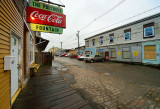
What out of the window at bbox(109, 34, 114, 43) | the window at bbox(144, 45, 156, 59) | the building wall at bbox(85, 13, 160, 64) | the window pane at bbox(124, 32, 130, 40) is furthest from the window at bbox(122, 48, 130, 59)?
the window at bbox(109, 34, 114, 43)

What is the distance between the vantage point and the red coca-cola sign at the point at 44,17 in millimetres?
3250

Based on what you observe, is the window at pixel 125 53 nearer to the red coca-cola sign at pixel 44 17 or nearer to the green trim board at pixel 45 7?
the red coca-cola sign at pixel 44 17

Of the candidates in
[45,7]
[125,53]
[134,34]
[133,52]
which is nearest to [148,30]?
[134,34]

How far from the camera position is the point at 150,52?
34.4ft

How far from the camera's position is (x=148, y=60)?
10664mm

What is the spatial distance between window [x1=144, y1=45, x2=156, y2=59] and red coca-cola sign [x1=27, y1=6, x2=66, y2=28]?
13.4 metres

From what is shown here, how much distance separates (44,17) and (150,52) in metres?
14.4

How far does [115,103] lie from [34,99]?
3.05m

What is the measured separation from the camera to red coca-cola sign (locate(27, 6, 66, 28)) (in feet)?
10.7

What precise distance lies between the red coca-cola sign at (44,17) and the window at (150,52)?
526 inches

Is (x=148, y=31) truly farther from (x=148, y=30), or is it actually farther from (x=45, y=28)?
(x=45, y=28)

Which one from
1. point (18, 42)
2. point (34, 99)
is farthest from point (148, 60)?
point (18, 42)

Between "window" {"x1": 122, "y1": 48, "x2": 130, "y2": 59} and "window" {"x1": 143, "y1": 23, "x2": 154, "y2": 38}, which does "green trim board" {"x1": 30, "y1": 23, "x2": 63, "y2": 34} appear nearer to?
"window" {"x1": 143, "y1": 23, "x2": 154, "y2": 38}

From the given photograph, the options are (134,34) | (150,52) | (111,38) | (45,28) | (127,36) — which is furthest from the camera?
(111,38)
